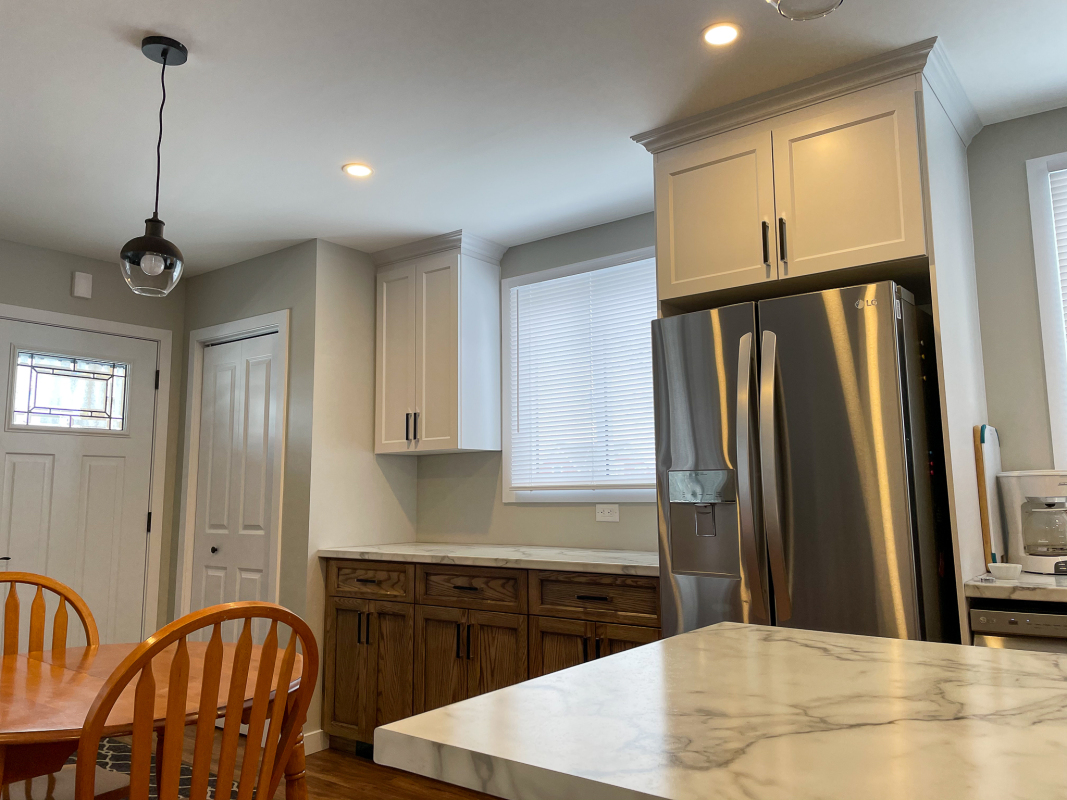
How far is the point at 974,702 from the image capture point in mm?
854

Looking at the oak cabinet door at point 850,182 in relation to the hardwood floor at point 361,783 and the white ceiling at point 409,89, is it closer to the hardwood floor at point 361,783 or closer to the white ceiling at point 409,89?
the white ceiling at point 409,89

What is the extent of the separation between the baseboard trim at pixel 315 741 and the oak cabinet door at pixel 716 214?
265 centimetres

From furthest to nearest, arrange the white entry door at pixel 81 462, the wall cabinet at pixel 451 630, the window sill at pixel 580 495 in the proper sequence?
the white entry door at pixel 81 462 < the window sill at pixel 580 495 < the wall cabinet at pixel 451 630

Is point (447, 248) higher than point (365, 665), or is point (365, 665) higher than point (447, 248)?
point (447, 248)

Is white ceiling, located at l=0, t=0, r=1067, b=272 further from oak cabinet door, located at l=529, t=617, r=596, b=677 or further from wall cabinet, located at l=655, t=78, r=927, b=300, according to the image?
oak cabinet door, located at l=529, t=617, r=596, b=677

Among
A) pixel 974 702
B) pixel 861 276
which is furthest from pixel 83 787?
pixel 861 276

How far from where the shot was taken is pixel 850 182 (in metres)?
2.48

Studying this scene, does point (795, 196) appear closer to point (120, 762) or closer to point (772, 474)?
point (772, 474)

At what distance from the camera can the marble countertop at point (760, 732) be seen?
0.63m

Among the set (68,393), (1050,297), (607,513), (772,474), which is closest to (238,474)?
(68,393)

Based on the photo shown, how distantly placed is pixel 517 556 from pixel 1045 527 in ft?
6.22

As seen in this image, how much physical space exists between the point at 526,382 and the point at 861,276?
1.93 metres

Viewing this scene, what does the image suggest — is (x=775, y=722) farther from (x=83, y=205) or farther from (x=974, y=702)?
(x=83, y=205)

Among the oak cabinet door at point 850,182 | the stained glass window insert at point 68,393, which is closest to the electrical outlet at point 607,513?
the oak cabinet door at point 850,182
